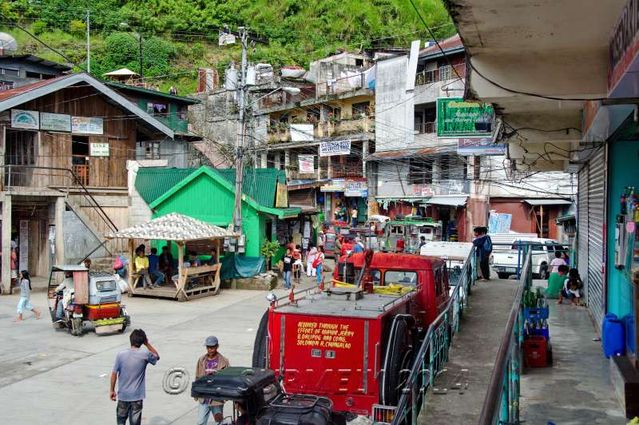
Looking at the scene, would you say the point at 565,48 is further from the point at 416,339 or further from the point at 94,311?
the point at 94,311

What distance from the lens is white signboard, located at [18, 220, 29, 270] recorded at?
25.2m

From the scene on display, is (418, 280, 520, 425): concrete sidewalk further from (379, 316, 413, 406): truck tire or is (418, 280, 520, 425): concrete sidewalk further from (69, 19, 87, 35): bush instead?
(69, 19, 87, 35): bush

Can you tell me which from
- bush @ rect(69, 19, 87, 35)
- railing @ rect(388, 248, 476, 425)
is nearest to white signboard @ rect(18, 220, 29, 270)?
railing @ rect(388, 248, 476, 425)

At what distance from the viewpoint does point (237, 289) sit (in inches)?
971

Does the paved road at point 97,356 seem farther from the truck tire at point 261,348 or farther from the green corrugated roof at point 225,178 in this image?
the green corrugated roof at point 225,178

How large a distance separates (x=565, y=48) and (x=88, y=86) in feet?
79.3

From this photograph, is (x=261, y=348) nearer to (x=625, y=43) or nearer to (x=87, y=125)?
(x=625, y=43)

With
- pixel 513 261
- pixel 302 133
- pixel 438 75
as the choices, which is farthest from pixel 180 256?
pixel 302 133

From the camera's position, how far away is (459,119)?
1433 cm

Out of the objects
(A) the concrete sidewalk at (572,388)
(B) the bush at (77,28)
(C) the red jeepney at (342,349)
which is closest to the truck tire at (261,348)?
(C) the red jeepney at (342,349)

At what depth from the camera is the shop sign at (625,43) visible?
14.8ft

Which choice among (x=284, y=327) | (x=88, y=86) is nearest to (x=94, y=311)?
(x=284, y=327)

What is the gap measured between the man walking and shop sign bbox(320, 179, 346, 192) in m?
35.7

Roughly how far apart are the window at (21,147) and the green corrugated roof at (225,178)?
13.7 ft
